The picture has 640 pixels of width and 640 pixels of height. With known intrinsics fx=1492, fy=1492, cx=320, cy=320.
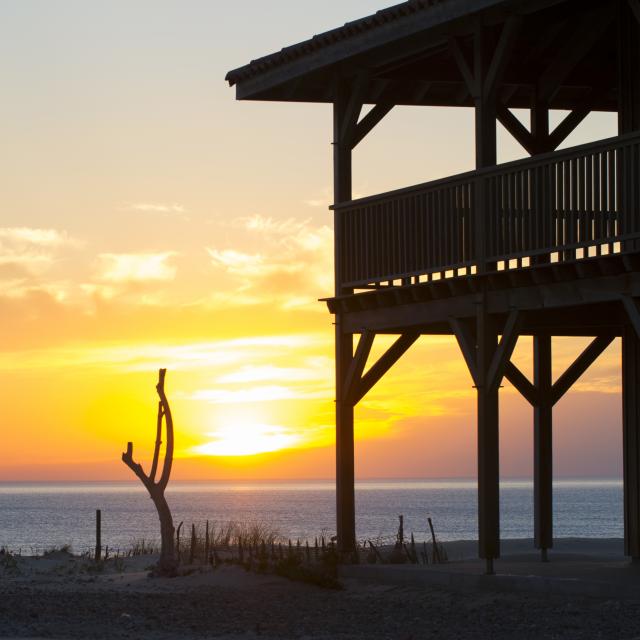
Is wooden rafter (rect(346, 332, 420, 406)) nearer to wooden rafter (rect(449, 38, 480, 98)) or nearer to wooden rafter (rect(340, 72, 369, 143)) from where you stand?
wooden rafter (rect(340, 72, 369, 143))

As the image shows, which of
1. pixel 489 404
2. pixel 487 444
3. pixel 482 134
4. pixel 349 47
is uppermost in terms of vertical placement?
pixel 349 47

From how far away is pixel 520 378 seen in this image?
23.5 m

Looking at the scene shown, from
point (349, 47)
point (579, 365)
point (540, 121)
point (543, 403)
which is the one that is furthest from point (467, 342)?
point (540, 121)

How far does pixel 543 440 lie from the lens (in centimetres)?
2361

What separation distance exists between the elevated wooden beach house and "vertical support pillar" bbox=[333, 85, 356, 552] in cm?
3

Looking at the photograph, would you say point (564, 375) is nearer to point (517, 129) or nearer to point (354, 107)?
point (517, 129)

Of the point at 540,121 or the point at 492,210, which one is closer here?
the point at 492,210

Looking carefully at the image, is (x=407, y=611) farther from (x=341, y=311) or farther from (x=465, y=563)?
(x=341, y=311)

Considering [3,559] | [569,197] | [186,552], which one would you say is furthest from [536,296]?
[3,559]

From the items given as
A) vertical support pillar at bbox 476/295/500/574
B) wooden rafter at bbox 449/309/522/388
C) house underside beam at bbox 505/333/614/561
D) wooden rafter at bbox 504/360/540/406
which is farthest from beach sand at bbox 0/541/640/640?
wooden rafter at bbox 504/360/540/406

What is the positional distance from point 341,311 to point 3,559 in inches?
467

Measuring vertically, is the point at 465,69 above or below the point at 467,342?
above

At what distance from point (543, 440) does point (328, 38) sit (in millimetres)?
7134

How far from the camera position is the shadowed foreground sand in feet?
53.5
